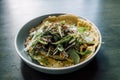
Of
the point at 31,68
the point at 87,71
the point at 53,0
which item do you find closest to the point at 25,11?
the point at 53,0

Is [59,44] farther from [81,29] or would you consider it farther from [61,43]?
[81,29]

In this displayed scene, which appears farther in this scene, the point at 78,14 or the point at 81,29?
the point at 78,14

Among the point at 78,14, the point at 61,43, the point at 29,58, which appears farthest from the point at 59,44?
the point at 78,14

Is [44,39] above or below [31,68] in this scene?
above

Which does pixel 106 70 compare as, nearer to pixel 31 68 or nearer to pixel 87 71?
pixel 87 71

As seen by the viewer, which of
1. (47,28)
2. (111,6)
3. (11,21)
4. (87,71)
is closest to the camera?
(87,71)

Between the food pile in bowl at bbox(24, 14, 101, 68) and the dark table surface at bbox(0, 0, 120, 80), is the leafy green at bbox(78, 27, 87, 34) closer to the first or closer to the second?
the food pile in bowl at bbox(24, 14, 101, 68)

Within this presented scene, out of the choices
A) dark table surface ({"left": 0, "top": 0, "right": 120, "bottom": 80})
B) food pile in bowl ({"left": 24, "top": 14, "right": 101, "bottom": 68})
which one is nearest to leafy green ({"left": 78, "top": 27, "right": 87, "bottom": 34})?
food pile in bowl ({"left": 24, "top": 14, "right": 101, "bottom": 68})
